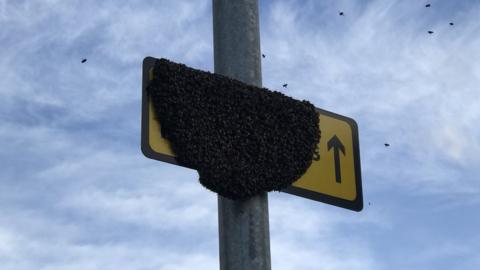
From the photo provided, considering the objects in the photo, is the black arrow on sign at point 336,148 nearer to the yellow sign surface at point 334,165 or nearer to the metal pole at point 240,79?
the yellow sign surface at point 334,165

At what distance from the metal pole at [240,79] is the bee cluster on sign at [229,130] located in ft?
0.21

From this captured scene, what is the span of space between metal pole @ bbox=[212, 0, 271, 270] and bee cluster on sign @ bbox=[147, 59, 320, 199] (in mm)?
63

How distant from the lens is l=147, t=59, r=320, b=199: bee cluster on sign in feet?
10.6

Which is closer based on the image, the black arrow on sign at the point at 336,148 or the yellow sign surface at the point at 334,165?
the yellow sign surface at the point at 334,165

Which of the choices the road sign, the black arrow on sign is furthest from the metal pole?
the black arrow on sign

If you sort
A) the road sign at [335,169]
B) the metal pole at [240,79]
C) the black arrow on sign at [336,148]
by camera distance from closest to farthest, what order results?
the metal pole at [240,79], the road sign at [335,169], the black arrow on sign at [336,148]

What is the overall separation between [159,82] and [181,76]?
0.12 m

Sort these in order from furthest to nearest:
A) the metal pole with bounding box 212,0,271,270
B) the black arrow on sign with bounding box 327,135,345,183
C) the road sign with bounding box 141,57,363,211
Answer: the black arrow on sign with bounding box 327,135,345,183 < the road sign with bounding box 141,57,363,211 < the metal pole with bounding box 212,0,271,270

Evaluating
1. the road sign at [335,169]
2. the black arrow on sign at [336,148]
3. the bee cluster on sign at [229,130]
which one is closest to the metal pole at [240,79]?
the bee cluster on sign at [229,130]

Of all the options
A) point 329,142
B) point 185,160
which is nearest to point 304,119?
point 329,142

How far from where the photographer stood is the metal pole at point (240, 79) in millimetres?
3160

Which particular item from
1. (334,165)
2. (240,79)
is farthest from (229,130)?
(334,165)

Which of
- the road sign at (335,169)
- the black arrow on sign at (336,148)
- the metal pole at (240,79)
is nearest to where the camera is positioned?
the metal pole at (240,79)

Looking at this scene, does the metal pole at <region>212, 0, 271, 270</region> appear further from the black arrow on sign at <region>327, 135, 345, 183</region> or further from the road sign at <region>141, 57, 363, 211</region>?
the black arrow on sign at <region>327, 135, 345, 183</region>
